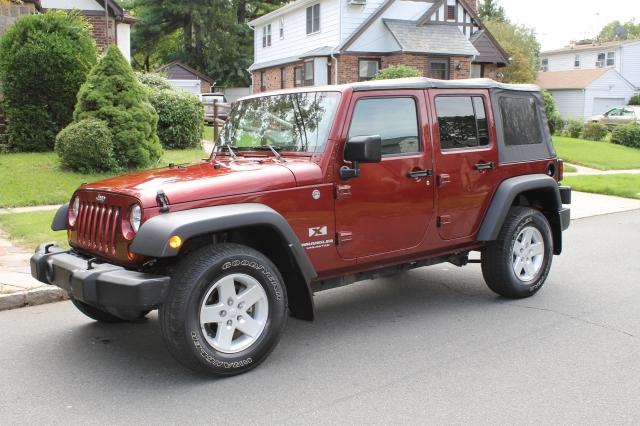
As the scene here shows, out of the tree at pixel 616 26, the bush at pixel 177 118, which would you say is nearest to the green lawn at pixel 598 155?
the bush at pixel 177 118

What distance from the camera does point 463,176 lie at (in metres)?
5.62

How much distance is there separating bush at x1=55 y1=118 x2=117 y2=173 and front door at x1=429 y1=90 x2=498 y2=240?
798 cm

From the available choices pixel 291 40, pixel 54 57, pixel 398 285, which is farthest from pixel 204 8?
pixel 398 285

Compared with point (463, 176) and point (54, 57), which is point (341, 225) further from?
point (54, 57)

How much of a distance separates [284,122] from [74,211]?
5.66 ft

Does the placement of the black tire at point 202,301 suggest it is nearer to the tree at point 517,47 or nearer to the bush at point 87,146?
the bush at point 87,146

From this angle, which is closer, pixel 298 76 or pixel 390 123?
pixel 390 123

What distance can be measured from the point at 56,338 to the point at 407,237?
2.83m

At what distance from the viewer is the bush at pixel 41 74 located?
13.8 m

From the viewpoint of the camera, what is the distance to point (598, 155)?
22391mm

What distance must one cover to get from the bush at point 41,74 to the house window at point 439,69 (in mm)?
19430

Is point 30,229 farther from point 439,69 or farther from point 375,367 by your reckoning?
point 439,69

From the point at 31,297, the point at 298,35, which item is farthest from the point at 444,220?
the point at 298,35

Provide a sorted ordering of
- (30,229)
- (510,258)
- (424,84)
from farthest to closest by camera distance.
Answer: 1. (30,229)
2. (510,258)
3. (424,84)
